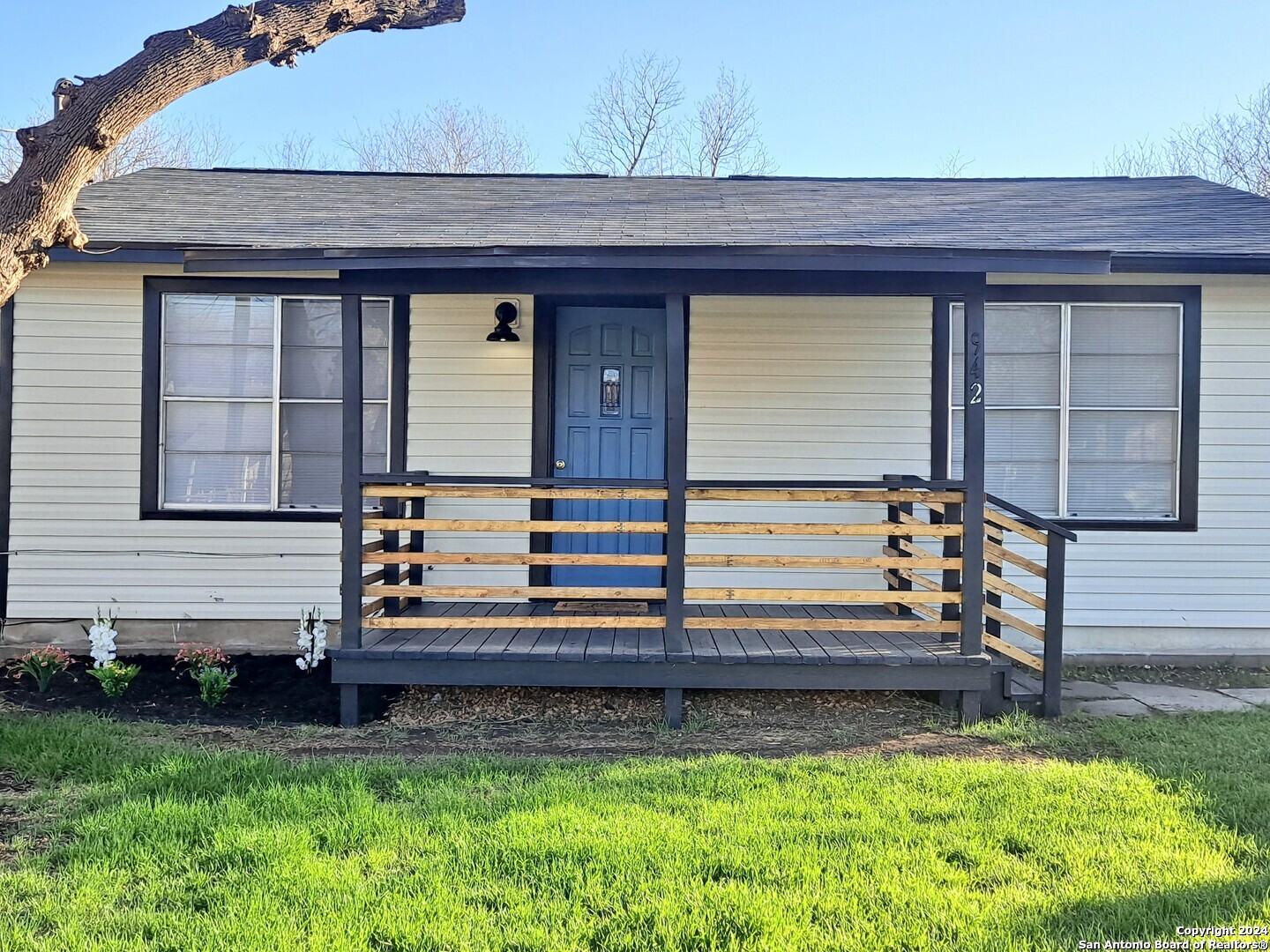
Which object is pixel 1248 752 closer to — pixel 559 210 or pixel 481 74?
pixel 559 210

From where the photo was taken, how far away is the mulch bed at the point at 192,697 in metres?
4.57

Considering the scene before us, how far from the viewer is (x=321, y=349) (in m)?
5.95

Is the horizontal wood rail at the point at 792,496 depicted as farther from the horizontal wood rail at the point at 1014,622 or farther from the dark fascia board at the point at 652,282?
the dark fascia board at the point at 652,282

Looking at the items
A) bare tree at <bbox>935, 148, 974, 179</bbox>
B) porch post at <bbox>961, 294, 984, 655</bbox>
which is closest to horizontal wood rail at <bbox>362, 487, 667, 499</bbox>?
porch post at <bbox>961, 294, 984, 655</bbox>

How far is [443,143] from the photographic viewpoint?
2188cm

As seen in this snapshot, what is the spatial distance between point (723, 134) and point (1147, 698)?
17.8 metres

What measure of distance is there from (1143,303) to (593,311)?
3.63 meters

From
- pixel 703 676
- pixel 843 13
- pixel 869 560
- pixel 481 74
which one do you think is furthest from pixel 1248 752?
pixel 481 74

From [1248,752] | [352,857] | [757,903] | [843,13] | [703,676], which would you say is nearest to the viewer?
[757,903]

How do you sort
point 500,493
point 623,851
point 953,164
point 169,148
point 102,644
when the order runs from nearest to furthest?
point 623,851 < point 500,493 < point 102,644 < point 953,164 < point 169,148

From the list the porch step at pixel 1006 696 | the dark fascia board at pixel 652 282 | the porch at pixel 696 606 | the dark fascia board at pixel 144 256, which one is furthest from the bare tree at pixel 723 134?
Result: the porch step at pixel 1006 696

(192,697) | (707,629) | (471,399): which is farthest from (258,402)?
(707,629)

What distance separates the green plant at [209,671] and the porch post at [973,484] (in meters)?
3.94

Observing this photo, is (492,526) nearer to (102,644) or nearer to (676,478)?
(676,478)
